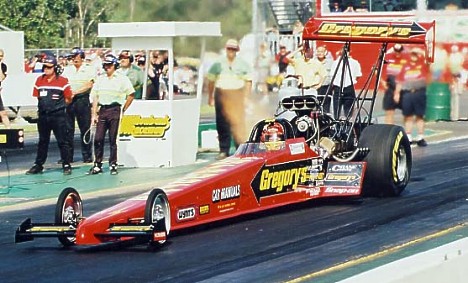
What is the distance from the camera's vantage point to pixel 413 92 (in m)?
22.2

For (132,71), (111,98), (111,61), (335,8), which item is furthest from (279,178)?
(335,8)

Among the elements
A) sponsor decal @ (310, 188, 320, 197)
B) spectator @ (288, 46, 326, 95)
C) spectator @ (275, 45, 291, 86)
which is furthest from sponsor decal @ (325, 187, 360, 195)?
spectator @ (275, 45, 291, 86)

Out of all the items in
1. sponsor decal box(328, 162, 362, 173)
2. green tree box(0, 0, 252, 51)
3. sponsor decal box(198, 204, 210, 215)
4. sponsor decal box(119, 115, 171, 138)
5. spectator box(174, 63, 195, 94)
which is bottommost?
sponsor decal box(198, 204, 210, 215)

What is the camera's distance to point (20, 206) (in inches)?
590

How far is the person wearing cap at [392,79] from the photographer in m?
21.8

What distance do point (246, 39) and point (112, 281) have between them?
16.4 meters

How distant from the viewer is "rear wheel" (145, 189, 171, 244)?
35.7ft

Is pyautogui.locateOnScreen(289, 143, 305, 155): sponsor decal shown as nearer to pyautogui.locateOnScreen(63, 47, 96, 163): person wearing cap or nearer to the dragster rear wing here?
the dragster rear wing

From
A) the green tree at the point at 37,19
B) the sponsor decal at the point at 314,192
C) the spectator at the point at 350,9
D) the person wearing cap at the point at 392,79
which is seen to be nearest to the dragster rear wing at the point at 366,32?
the sponsor decal at the point at 314,192

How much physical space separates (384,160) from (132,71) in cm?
623

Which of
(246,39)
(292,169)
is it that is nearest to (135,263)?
(292,169)

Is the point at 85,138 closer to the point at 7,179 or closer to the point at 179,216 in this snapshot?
the point at 7,179

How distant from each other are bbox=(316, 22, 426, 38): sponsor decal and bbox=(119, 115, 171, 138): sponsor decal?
451 centimetres

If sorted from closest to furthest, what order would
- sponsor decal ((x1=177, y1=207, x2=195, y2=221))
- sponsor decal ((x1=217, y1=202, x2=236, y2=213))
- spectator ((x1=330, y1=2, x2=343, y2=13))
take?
1. sponsor decal ((x1=177, y1=207, x2=195, y2=221))
2. sponsor decal ((x1=217, y1=202, x2=236, y2=213))
3. spectator ((x1=330, y1=2, x2=343, y2=13))
